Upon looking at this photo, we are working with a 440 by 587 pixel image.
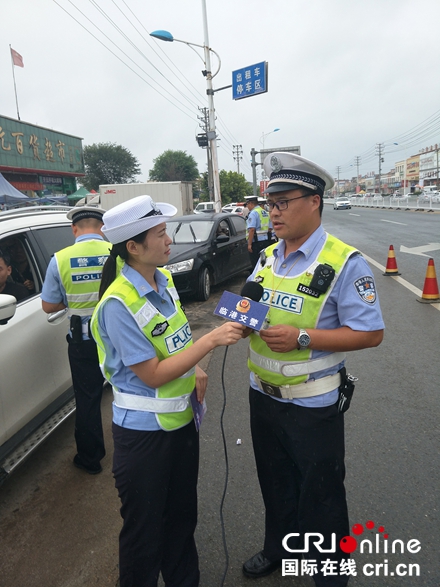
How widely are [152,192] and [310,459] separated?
2110 centimetres

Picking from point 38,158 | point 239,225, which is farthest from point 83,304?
point 38,158

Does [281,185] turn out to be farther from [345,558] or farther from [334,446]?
[345,558]

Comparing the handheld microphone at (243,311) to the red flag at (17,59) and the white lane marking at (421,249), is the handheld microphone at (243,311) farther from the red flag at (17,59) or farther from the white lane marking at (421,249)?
the red flag at (17,59)

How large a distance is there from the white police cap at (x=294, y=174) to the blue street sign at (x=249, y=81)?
1832 centimetres

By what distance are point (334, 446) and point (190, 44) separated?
19.3 metres

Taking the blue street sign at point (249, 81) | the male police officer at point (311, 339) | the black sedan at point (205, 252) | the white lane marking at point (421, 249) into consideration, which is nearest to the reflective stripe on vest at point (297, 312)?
the male police officer at point (311, 339)

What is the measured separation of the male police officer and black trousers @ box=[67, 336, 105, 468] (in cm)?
147

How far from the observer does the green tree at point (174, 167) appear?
259 ft

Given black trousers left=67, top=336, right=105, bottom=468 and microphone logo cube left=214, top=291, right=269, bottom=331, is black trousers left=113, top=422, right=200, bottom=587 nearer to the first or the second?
microphone logo cube left=214, top=291, right=269, bottom=331

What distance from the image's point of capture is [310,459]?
1.88 m

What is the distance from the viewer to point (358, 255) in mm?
1845

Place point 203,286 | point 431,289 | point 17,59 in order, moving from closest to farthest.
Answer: point 431,289 → point 203,286 → point 17,59

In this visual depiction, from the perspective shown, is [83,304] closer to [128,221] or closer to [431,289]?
[128,221]

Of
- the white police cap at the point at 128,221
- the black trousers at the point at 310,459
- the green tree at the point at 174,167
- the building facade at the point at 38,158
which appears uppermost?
the green tree at the point at 174,167
